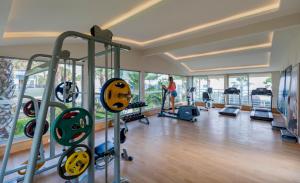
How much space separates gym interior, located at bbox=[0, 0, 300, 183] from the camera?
60.9 inches

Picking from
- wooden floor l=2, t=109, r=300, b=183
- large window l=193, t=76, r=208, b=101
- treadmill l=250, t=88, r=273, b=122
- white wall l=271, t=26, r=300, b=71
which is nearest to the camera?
wooden floor l=2, t=109, r=300, b=183

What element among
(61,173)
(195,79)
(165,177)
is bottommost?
(165,177)

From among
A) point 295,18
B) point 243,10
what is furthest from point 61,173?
point 295,18

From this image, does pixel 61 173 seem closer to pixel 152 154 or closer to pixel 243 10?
pixel 152 154

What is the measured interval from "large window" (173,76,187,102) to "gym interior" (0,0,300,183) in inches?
145

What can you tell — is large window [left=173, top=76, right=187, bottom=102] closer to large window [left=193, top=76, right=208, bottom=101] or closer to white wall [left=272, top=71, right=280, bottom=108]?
large window [left=193, top=76, right=208, bottom=101]

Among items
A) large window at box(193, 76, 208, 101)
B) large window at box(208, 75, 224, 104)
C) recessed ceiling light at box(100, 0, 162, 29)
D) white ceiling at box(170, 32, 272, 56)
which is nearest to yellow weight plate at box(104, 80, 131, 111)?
recessed ceiling light at box(100, 0, 162, 29)

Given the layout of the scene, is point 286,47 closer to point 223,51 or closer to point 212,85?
point 223,51

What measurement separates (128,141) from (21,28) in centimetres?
316

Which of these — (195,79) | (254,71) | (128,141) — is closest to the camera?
(128,141)

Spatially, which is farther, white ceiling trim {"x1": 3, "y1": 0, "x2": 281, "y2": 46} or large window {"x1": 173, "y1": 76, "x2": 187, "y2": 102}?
large window {"x1": 173, "y1": 76, "x2": 187, "y2": 102}

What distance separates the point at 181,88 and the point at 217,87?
2.25 meters

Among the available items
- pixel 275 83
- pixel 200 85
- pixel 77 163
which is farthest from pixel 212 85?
pixel 77 163

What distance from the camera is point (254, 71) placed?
8.22m
